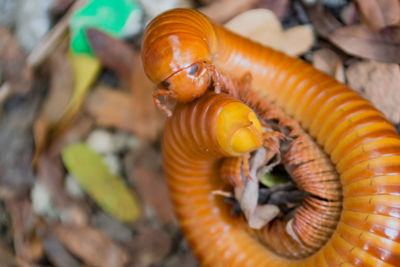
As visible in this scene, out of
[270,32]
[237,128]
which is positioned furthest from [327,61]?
[237,128]

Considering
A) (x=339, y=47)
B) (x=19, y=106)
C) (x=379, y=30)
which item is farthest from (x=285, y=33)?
(x=19, y=106)

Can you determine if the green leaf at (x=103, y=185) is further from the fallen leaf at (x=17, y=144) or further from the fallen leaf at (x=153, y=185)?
the fallen leaf at (x=17, y=144)

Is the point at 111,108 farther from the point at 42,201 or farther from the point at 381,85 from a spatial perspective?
the point at 381,85

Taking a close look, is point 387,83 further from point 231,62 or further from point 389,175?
point 231,62

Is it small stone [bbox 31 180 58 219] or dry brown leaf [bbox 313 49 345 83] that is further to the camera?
small stone [bbox 31 180 58 219]

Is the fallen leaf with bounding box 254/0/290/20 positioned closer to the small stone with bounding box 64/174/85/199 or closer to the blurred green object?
the blurred green object

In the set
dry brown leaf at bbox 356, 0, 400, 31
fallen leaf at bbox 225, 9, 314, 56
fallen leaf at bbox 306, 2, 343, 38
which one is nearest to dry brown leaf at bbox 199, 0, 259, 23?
fallen leaf at bbox 225, 9, 314, 56
